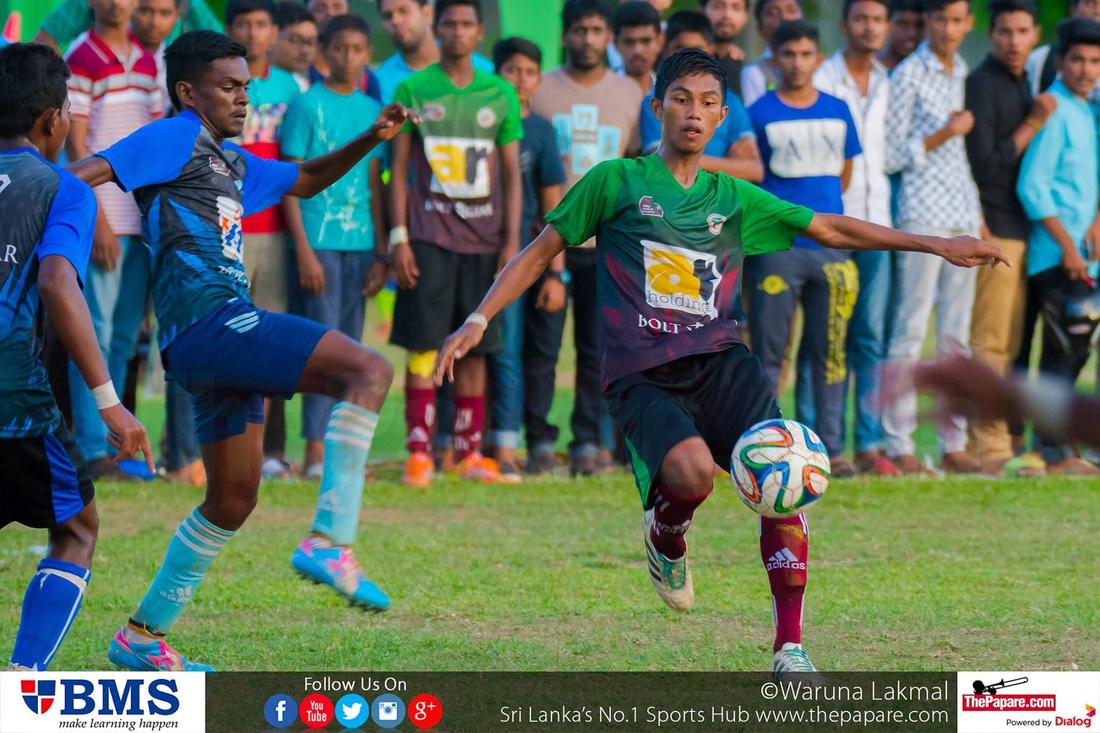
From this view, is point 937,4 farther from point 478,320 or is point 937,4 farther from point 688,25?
point 478,320

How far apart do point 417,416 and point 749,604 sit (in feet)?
12.0

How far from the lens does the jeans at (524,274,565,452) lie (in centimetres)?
1071

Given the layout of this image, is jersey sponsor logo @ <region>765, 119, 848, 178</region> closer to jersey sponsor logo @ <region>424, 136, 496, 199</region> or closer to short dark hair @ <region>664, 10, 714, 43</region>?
short dark hair @ <region>664, 10, 714, 43</region>

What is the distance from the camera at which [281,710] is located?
5258mm

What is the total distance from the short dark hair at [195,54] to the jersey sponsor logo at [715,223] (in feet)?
6.09

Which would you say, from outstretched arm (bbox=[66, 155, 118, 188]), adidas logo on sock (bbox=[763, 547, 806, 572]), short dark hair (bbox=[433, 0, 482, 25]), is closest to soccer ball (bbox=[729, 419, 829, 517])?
adidas logo on sock (bbox=[763, 547, 806, 572])

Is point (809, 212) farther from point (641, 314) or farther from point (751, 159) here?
point (751, 159)

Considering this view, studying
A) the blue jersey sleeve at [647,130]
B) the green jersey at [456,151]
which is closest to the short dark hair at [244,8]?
the green jersey at [456,151]

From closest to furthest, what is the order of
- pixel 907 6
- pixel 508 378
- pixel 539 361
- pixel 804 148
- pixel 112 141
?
1. pixel 112 141
2. pixel 804 148
3. pixel 508 378
4. pixel 539 361
5. pixel 907 6

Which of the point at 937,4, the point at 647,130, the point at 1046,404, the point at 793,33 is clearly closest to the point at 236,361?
the point at 1046,404

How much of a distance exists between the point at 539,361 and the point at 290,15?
2813mm

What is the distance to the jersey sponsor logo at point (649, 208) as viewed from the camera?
6148 millimetres

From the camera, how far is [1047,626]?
652 cm

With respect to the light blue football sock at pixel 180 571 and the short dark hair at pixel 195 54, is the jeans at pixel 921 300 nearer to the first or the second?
the short dark hair at pixel 195 54
